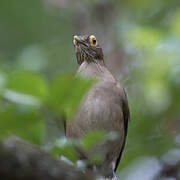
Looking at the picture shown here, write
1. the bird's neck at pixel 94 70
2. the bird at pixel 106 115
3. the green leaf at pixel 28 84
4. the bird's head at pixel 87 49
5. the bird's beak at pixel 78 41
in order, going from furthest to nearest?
the bird's head at pixel 87 49, the bird's beak at pixel 78 41, the bird's neck at pixel 94 70, the bird at pixel 106 115, the green leaf at pixel 28 84

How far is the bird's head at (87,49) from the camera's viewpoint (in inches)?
309

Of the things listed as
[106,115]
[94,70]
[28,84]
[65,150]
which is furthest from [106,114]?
[28,84]

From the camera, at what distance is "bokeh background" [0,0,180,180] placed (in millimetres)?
2504

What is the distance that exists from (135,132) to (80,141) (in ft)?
4.96

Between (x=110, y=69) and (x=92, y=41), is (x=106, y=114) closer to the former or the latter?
(x=92, y=41)

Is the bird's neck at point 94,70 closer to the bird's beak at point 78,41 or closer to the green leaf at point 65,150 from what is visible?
the bird's beak at point 78,41

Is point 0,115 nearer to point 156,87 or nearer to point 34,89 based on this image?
point 34,89

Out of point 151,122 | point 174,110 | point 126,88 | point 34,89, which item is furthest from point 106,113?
point 34,89

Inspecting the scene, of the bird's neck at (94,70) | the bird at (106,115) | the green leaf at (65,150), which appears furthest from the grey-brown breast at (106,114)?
the green leaf at (65,150)

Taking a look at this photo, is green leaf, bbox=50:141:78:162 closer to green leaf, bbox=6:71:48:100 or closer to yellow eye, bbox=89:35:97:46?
green leaf, bbox=6:71:48:100

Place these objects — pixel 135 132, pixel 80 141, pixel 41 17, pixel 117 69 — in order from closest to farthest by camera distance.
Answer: pixel 80 141, pixel 135 132, pixel 117 69, pixel 41 17

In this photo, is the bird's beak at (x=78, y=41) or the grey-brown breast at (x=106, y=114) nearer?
the grey-brown breast at (x=106, y=114)

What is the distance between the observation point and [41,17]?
12.5 metres

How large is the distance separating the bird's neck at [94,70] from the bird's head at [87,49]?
100 millimetres
